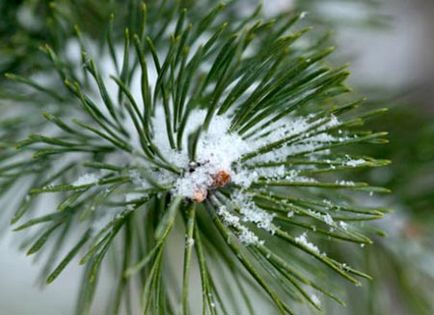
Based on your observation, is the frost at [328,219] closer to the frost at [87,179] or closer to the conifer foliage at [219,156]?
the conifer foliage at [219,156]

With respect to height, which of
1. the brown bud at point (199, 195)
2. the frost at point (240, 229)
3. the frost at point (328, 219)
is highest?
the brown bud at point (199, 195)

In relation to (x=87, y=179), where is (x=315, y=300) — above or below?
below

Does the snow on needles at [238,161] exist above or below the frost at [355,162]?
above

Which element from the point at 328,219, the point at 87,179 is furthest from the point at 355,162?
the point at 87,179

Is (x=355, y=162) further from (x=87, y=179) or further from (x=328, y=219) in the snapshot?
(x=87, y=179)

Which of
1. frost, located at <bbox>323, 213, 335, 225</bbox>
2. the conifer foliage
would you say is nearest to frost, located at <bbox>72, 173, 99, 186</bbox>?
the conifer foliage

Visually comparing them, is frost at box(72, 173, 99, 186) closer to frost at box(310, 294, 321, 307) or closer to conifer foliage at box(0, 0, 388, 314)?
conifer foliage at box(0, 0, 388, 314)

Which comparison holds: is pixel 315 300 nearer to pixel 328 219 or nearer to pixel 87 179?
pixel 328 219

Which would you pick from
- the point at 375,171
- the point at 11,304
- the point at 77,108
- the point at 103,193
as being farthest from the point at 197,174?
the point at 11,304

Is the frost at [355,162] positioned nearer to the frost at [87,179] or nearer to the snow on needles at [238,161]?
the snow on needles at [238,161]

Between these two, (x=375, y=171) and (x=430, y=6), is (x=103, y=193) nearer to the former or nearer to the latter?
(x=375, y=171)

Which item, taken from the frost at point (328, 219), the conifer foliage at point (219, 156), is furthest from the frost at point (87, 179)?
the frost at point (328, 219)
